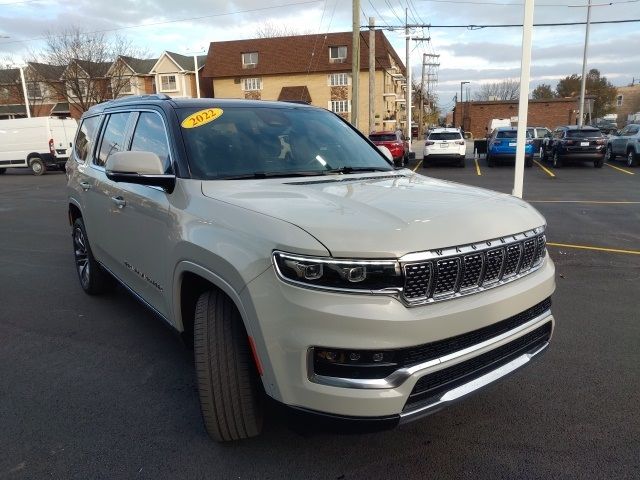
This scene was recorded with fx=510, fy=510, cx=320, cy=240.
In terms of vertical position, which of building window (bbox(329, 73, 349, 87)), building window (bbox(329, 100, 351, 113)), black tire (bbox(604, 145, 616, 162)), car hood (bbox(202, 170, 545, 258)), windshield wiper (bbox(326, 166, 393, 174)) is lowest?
black tire (bbox(604, 145, 616, 162))

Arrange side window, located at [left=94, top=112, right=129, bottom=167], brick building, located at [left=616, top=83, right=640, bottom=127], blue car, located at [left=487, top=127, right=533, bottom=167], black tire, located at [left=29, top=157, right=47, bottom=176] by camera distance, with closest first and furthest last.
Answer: side window, located at [left=94, top=112, right=129, bottom=167]
blue car, located at [left=487, top=127, right=533, bottom=167]
black tire, located at [left=29, top=157, right=47, bottom=176]
brick building, located at [left=616, top=83, right=640, bottom=127]

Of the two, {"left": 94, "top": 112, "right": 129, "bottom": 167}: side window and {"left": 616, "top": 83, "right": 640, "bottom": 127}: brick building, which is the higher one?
{"left": 616, "top": 83, "right": 640, "bottom": 127}: brick building

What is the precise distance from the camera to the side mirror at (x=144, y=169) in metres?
3.01

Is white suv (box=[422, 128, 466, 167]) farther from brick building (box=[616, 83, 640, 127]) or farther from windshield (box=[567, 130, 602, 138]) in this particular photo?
brick building (box=[616, 83, 640, 127])

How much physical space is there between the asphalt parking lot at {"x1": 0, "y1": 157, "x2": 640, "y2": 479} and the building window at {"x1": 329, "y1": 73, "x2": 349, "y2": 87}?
164 ft

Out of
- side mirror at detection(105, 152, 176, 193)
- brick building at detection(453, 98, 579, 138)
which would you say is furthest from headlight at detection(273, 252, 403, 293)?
brick building at detection(453, 98, 579, 138)

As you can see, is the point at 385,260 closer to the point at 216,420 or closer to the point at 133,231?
the point at 216,420

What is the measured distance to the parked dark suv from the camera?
21594 millimetres

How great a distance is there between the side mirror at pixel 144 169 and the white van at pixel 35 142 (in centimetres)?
2371

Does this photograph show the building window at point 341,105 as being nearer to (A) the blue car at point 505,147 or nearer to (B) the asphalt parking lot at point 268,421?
A: (A) the blue car at point 505,147

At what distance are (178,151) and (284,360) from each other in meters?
1.63

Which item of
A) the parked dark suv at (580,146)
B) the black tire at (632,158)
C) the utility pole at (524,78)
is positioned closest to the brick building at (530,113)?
the parked dark suv at (580,146)

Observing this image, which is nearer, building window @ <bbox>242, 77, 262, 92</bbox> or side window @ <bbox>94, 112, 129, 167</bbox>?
side window @ <bbox>94, 112, 129, 167</bbox>

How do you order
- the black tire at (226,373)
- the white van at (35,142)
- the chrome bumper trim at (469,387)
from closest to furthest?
the chrome bumper trim at (469,387) < the black tire at (226,373) < the white van at (35,142)
